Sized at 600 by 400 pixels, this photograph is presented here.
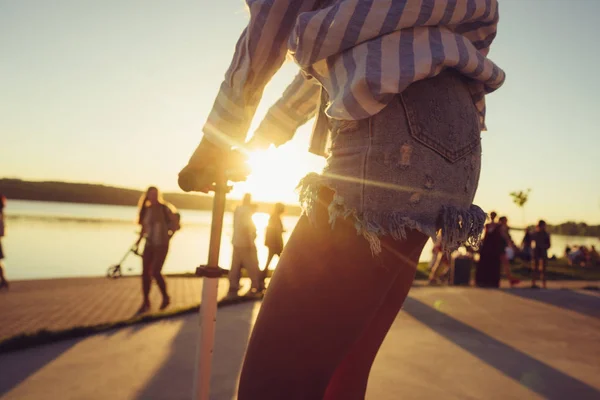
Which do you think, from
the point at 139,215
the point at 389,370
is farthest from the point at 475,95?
the point at 139,215

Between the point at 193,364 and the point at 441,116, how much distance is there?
2.22 meters

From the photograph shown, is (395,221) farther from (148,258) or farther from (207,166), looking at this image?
(148,258)

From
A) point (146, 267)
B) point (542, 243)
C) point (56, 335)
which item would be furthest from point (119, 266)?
point (542, 243)

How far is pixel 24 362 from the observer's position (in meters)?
2.36

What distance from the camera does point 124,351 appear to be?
2.61m

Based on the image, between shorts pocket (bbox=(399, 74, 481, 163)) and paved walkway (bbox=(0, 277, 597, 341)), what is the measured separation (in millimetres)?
3761

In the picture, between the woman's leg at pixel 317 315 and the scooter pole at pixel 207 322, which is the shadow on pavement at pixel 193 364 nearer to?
the scooter pole at pixel 207 322

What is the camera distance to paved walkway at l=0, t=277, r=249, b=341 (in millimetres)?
5406

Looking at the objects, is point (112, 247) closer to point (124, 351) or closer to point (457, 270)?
Result: point (457, 270)

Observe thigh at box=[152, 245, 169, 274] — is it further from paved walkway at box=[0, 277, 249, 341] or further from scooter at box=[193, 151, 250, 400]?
scooter at box=[193, 151, 250, 400]

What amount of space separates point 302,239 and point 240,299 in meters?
3.97

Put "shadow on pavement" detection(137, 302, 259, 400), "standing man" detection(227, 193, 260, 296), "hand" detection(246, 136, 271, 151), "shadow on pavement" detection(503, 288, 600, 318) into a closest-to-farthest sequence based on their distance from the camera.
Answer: "hand" detection(246, 136, 271, 151)
"shadow on pavement" detection(137, 302, 259, 400)
"shadow on pavement" detection(503, 288, 600, 318)
"standing man" detection(227, 193, 260, 296)

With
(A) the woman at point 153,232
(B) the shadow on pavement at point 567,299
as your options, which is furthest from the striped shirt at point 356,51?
(A) the woman at point 153,232

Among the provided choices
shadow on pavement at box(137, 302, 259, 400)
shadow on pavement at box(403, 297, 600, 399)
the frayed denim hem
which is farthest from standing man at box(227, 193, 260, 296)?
the frayed denim hem
